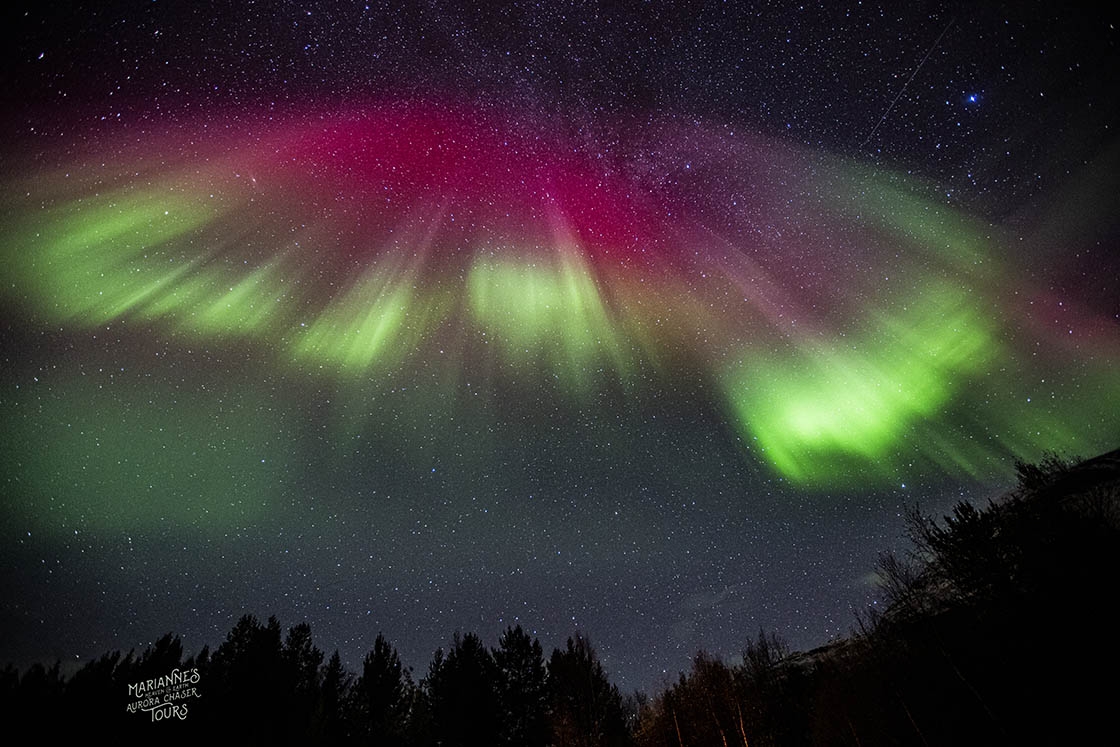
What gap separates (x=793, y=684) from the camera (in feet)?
137

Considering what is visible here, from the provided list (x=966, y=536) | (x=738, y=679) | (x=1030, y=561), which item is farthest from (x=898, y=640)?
(x=738, y=679)

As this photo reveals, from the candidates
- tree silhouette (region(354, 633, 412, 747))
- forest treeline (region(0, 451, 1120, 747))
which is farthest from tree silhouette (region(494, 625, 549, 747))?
tree silhouette (region(354, 633, 412, 747))

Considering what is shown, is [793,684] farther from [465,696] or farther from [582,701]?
[465,696]

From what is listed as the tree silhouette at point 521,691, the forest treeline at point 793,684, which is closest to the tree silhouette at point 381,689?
the forest treeline at point 793,684

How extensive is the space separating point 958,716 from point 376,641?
36066 millimetres

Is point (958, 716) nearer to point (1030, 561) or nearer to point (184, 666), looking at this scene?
point (1030, 561)

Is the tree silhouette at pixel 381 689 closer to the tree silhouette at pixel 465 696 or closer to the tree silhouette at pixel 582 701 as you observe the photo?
the tree silhouette at pixel 465 696

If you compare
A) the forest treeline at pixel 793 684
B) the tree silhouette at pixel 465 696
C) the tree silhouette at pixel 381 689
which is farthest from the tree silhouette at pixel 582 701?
the tree silhouette at pixel 381 689

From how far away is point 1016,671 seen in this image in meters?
19.8

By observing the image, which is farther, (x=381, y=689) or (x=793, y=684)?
(x=793, y=684)

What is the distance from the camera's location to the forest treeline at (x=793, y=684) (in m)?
18.8

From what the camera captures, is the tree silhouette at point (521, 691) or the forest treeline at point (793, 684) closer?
the forest treeline at point (793, 684)

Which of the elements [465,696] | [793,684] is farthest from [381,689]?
[793,684]

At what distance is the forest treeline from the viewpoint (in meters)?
18.8
